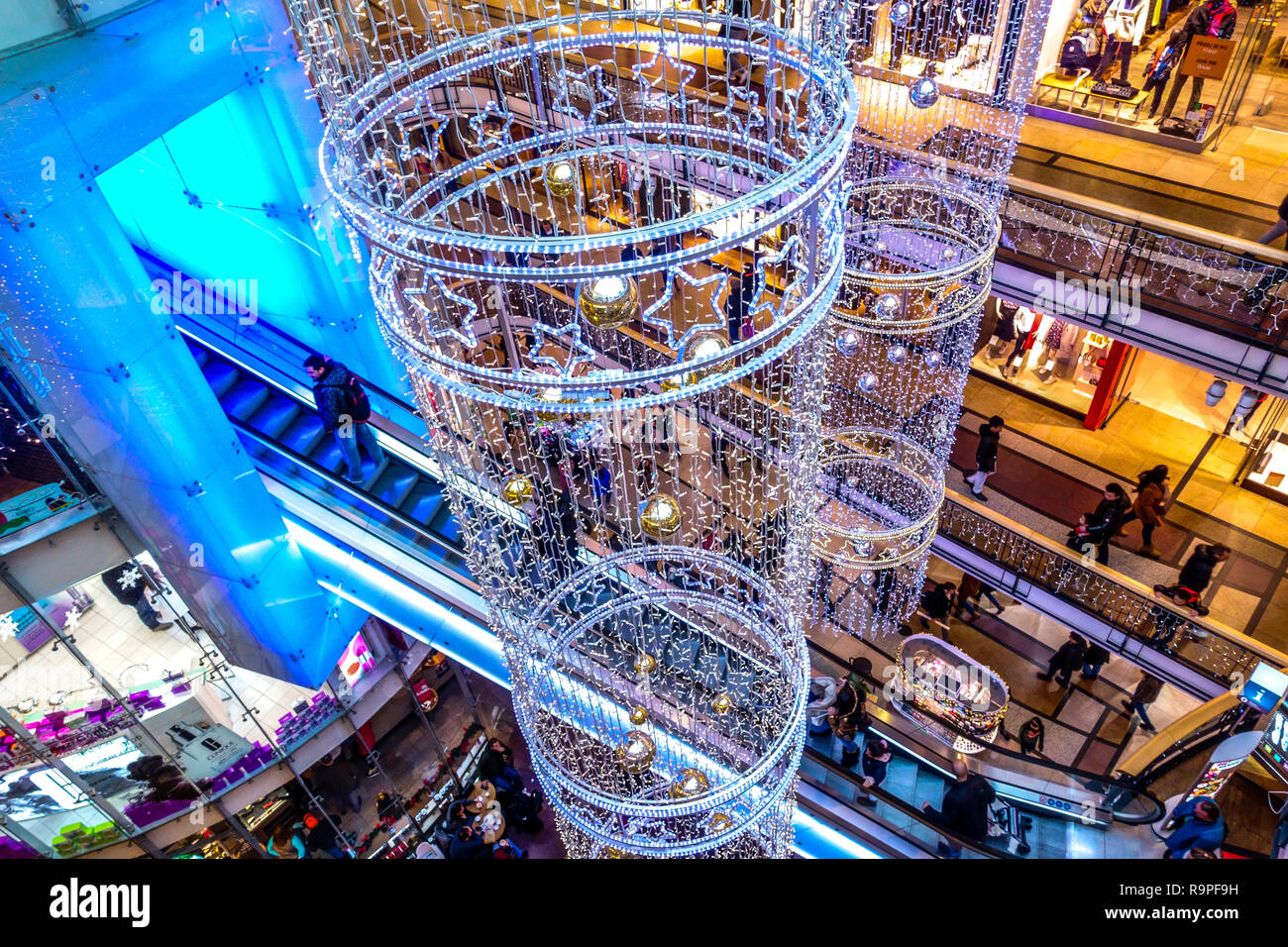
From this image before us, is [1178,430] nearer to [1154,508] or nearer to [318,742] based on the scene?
[1154,508]

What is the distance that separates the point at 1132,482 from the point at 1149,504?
1.42 meters

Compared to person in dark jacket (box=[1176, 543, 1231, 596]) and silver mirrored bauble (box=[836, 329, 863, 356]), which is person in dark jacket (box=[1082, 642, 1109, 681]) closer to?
person in dark jacket (box=[1176, 543, 1231, 596])

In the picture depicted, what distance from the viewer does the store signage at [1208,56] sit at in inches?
345

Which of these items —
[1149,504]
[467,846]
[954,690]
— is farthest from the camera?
[954,690]

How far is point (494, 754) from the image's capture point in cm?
900

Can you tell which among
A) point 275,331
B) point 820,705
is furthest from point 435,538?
point 820,705

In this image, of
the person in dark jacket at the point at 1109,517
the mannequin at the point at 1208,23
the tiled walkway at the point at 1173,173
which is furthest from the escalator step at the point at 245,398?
the mannequin at the point at 1208,23

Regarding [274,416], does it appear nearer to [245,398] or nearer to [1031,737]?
[245,398]

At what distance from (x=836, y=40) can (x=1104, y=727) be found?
787cm

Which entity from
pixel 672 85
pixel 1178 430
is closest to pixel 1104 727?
pixel 1178 430

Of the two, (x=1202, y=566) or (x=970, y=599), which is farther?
(x=970, y=599)

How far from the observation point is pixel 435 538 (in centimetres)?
601

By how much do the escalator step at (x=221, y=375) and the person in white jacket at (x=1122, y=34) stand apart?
1002cm
